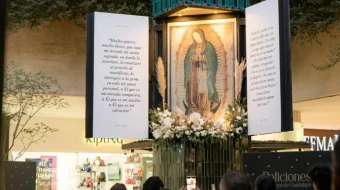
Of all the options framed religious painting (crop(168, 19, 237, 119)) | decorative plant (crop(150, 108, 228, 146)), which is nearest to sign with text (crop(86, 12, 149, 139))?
decorative plant (crop(150, 108, 228, 146))

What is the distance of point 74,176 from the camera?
14.9 m

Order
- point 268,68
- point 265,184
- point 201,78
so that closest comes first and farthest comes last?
point 265,184 < point 268,68 < point 201,78

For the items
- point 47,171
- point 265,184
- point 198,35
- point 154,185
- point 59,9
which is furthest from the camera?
point 47,171

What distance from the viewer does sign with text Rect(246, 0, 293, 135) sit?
605 cm

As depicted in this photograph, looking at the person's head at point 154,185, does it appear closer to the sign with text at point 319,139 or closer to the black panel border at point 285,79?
the black panel border at point 285,79

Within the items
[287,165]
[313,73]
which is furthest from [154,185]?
[313,73]

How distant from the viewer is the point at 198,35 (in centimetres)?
723

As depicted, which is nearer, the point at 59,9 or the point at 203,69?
the point at 203,69

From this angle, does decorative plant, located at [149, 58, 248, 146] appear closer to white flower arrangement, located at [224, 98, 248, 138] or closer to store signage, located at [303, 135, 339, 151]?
white flower arrangement, located at [224, 98, 248, 138]

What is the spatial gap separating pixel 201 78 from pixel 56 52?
6.72 metres

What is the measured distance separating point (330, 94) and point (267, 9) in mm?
6540

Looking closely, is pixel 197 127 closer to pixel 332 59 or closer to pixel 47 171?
pixel 332 59

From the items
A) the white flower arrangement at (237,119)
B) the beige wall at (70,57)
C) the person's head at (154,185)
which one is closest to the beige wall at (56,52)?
the beige wall at (70,57)

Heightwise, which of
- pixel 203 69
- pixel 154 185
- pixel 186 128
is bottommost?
pixel 154 185
